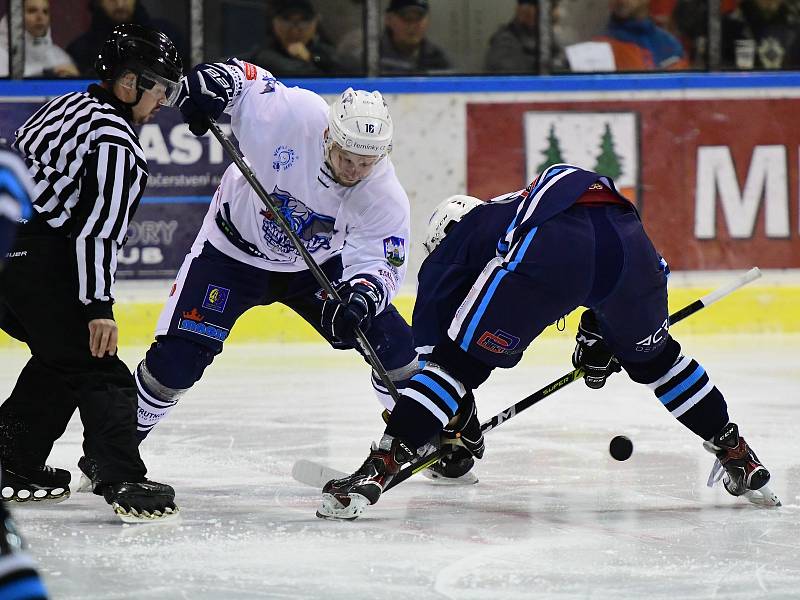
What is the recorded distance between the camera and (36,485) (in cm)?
297

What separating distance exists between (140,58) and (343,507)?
1051 mm

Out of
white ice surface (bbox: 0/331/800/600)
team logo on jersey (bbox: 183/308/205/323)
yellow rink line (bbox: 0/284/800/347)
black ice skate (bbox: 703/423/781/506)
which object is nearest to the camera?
white ice surface (bbox: 0/331/800/600)

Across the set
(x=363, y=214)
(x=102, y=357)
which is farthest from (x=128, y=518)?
(x=363, y=214)

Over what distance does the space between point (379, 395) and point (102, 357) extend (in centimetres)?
85

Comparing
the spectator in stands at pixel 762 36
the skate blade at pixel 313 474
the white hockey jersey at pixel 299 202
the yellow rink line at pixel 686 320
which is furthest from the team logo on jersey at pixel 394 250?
the spectator in stands at pixel 762 36

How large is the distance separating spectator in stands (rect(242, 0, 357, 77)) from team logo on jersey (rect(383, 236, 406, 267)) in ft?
10.7

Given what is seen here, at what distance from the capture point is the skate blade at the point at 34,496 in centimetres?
293

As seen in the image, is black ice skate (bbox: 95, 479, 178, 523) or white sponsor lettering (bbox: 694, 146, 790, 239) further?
white sponsor lettering (bbox: 694, 146, 790, 239)

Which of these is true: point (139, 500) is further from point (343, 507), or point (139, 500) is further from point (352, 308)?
point (352, 308)

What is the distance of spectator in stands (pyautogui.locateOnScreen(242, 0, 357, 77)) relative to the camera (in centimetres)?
628

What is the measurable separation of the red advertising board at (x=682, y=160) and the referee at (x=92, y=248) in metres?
3.51

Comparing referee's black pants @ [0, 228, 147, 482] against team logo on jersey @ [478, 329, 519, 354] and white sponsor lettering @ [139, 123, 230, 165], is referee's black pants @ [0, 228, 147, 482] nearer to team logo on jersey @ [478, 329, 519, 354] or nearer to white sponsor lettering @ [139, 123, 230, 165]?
team logo on jersey @ [478, 329, 519, 354]

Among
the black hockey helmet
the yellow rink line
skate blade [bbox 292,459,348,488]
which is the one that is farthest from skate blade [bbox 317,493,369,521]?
the yellow rink line

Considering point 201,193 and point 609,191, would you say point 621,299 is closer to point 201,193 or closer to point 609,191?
point 609,191
